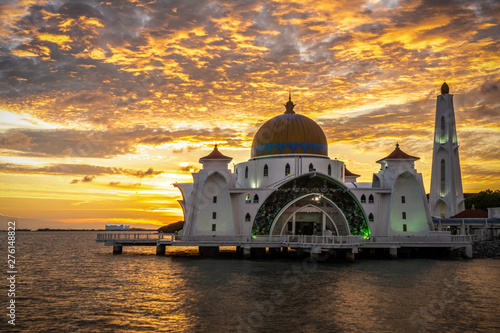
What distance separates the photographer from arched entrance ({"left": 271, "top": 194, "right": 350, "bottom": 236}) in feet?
157

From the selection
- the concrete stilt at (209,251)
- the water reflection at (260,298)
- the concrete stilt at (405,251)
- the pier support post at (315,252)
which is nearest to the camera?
the water reflection at (260,298)

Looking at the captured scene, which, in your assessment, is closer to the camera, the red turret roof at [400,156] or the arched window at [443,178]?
the red turret roof at [400,156]

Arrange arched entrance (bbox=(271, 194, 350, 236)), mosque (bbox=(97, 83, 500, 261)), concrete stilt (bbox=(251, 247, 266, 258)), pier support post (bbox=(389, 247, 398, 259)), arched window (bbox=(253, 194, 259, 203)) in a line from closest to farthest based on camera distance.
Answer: pier support post (bbox=(389, 247, 398, 259))
mosque (bbox=(97, 83, 500, 261))
concrete stilt (bbox=(251, 247, 266, 258))
arched window (bbox=(253, 194, 259, 203))
arched entrance (bbox=(271, 194, 350, 236))

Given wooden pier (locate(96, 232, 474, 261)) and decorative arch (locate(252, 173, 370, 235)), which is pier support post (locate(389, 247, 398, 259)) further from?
decorative arch (locate(252, 173, 370, 235))

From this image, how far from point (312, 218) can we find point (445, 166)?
3278 centimetres

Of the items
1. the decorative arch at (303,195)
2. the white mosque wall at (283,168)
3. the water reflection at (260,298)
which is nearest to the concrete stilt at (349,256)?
the water reflection at (260,298)

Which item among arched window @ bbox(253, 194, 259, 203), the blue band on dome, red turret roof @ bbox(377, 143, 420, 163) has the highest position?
the blue band on dome

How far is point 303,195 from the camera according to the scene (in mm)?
47250

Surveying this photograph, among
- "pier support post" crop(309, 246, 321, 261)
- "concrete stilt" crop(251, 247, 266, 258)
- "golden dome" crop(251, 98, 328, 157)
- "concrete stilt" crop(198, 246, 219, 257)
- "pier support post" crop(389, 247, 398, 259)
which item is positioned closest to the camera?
"pier support post" crop(309, 246, 321, 261)

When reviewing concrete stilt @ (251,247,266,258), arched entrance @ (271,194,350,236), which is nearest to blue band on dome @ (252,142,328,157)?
arched entrance @ (271,194,350,236)

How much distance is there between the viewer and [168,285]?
28609 mm

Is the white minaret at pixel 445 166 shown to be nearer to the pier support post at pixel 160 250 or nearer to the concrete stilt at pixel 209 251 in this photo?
the concrete stilt at pixel 209 251

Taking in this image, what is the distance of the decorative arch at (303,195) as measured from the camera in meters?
47.2

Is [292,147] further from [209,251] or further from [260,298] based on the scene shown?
[260,298]
